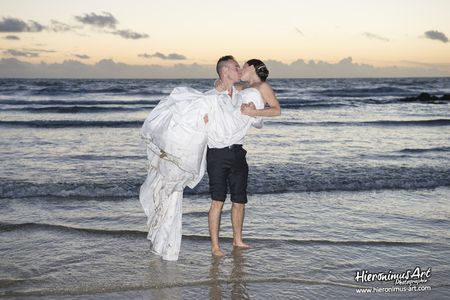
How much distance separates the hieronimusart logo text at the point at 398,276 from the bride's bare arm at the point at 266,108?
1740 millimetres

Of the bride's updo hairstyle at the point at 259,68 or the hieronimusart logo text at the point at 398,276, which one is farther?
the bride's updo hairstyle at the point at 259,68

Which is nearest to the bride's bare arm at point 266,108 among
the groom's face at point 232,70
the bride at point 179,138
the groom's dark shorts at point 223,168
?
the bride at point 179,138

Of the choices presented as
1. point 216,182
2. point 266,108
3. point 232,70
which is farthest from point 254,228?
point 232,70

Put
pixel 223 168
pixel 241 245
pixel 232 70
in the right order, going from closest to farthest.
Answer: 1. pixel 232 70
2. pixel 223 168
3. pixel 241 245

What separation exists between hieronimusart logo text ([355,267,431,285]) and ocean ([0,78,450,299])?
0.02 metres

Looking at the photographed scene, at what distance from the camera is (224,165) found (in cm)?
522

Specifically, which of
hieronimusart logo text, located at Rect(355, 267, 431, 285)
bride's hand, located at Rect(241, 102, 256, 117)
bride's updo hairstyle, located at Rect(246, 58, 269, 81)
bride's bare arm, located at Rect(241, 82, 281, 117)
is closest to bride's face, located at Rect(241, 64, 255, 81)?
bride's updo hairstyle, located at Rect(246, 58, 269, 81)

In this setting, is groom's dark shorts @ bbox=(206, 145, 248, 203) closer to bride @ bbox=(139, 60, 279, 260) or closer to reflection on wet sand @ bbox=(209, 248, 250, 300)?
bride @ bbox=(139, 60, 279, 260)

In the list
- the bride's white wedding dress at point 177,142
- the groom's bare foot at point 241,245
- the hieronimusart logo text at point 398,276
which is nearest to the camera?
the hieronimusart logo text at point 398,276

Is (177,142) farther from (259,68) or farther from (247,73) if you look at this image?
(259,68)

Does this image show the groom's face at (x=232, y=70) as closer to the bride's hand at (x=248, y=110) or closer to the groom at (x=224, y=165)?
the groom at (x=224, y=165)

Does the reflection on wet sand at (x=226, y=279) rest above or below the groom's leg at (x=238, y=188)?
below

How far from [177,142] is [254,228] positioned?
6.34 ft

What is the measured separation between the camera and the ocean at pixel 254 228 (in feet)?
14.5
